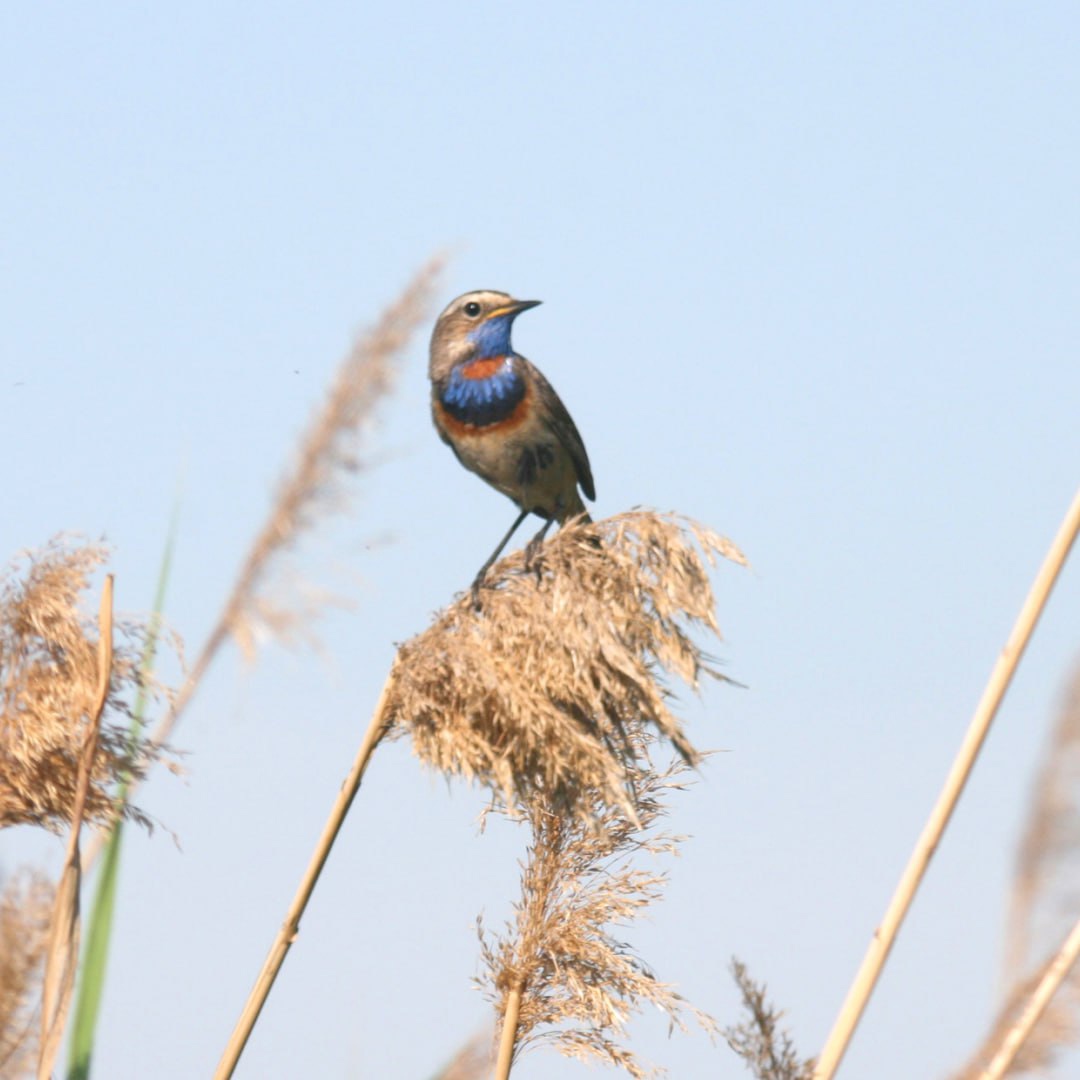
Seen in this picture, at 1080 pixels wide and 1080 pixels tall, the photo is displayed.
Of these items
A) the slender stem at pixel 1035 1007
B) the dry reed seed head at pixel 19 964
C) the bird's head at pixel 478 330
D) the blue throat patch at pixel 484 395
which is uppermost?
the bird's head at pixel 478 330

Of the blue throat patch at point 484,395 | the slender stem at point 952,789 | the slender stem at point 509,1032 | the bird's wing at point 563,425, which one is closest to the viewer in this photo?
the slender stem at point 952,789

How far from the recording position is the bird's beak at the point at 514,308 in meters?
5.69

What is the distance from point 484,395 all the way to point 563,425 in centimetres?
32

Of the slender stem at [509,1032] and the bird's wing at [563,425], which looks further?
the bird's wing at [563,425]

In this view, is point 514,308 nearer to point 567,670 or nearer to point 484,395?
point 484,395

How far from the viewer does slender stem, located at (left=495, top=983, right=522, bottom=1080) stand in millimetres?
2498

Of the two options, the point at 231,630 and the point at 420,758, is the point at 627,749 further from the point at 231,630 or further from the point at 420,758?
the point at 231,630

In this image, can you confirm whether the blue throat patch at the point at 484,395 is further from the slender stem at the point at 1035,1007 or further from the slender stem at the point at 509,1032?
the slender stem at the point at 1035,1007

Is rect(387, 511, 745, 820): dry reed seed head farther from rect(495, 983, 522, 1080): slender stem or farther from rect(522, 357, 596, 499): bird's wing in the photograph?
rect(522, 357, 596, 499): bird's wing

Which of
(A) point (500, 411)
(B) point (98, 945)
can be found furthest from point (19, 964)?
(A) point (500, 411)

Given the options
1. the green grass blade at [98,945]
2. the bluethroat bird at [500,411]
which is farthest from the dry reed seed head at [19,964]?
the bluethroat bird at [500,411]

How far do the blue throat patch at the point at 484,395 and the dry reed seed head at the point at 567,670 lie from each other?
2746 millimetres

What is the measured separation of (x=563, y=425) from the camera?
5.72 metres

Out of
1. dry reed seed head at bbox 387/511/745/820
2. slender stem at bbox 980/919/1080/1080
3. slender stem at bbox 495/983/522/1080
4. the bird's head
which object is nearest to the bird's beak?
the bird's head
